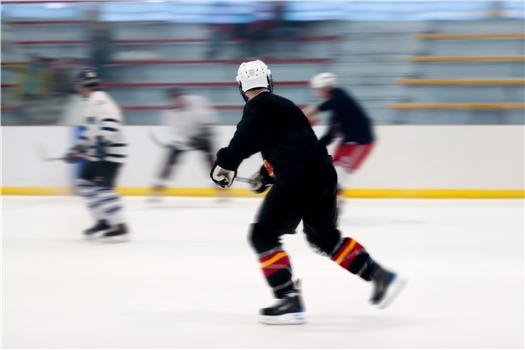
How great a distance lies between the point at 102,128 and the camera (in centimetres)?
375

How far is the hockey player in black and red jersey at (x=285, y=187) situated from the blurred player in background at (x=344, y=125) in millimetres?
2338

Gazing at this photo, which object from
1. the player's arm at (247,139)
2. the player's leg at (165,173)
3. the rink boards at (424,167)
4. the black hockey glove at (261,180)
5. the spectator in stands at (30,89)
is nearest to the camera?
the player's arm at (247,139)

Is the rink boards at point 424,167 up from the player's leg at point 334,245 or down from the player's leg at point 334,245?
down

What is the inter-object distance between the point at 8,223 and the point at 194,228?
1.71m

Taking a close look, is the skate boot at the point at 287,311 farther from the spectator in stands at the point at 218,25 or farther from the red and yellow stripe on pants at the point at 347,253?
the spectator in stands at the point at 218,25

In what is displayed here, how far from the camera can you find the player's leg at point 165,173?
5.93 m

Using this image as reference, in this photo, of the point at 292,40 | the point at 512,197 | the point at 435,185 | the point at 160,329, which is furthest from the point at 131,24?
the point at 160,329

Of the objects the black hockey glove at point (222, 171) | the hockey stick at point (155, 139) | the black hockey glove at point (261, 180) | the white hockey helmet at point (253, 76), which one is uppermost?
the white hockey helmet at point (253, 76)

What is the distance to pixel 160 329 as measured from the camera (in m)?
2.19

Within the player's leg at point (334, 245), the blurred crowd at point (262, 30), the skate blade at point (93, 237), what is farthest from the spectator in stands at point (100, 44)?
the player's leg at point (334, 245)

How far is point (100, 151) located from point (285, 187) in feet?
6.78

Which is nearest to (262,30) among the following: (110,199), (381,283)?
(110,199)

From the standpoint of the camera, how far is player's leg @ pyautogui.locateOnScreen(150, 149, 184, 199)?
5.93 meters

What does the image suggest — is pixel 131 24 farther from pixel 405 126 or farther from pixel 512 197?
pixel 512 197
